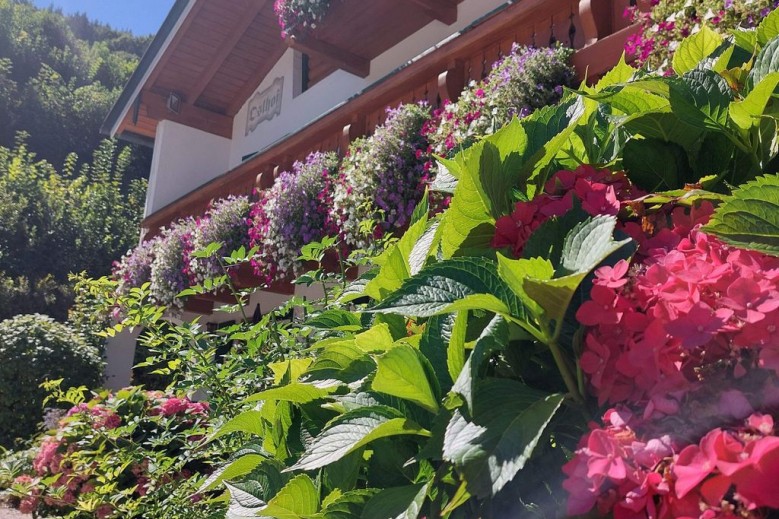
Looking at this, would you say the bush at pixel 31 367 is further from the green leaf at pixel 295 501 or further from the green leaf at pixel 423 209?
the green leaf at pixel 295 501

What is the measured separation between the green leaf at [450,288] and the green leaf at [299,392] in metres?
0.31

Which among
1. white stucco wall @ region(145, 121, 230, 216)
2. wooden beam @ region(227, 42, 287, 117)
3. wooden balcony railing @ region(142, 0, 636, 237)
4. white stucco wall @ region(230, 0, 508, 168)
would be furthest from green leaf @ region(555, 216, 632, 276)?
white stucco wall @ region(145, 121, 230, 216)

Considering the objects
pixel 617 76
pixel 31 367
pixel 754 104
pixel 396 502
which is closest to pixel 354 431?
pixel 396 502

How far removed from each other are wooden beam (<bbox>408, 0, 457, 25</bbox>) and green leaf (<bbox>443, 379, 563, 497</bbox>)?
7.58 meters

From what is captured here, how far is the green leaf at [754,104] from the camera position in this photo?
3.15ft

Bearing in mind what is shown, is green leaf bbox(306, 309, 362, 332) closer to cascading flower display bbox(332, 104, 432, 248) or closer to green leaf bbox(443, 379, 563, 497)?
green leaf bbox(443, 379, 563, 497)

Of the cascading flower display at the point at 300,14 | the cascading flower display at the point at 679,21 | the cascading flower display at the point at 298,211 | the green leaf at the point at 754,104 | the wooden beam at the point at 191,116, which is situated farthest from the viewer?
the wooden beam at the point at 191,116

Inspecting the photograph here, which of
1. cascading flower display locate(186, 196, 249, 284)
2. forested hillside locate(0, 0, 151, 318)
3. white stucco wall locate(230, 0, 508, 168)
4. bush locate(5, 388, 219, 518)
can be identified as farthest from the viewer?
forested hillside locate(0, 0, 151, 318)

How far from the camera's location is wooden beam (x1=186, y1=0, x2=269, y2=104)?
11.5 metres

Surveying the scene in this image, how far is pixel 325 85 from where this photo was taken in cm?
1089

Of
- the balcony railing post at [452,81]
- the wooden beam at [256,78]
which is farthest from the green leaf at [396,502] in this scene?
the wooden beam at [256,78]

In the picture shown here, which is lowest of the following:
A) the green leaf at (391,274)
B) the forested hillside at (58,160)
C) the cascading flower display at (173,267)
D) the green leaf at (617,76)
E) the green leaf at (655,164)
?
the green leaf at (391,274)

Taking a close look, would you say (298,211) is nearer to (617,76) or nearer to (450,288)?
(617,76)

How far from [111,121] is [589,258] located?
14.6 metres
